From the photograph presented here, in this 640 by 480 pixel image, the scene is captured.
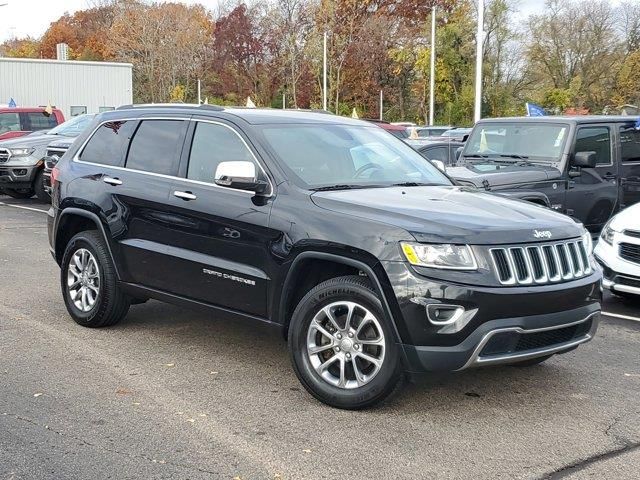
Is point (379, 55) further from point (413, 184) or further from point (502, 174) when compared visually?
point (413, 184)

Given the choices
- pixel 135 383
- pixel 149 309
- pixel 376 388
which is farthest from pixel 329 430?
pixel 149 309

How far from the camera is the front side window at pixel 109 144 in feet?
20.7

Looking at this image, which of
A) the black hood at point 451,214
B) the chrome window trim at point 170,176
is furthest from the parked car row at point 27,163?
the black hood at point 451,214

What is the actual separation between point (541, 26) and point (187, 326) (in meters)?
45.2

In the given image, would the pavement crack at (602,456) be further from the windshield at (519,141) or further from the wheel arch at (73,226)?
the windshield at (519,141)

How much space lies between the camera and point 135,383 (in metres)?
5.03

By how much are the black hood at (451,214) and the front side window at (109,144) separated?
2.13 m

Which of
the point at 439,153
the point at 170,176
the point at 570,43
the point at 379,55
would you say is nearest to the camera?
the point at 170,176

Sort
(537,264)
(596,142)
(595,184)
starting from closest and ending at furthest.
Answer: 1. (537,264)
2. (595,184)
3. (596,142)

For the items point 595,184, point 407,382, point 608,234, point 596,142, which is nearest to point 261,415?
point 407,382

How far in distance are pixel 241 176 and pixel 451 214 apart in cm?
135

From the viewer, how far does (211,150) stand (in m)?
5.58

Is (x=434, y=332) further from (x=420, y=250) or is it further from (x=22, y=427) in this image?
(x=22, y=427)

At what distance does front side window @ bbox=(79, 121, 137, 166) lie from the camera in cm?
630
